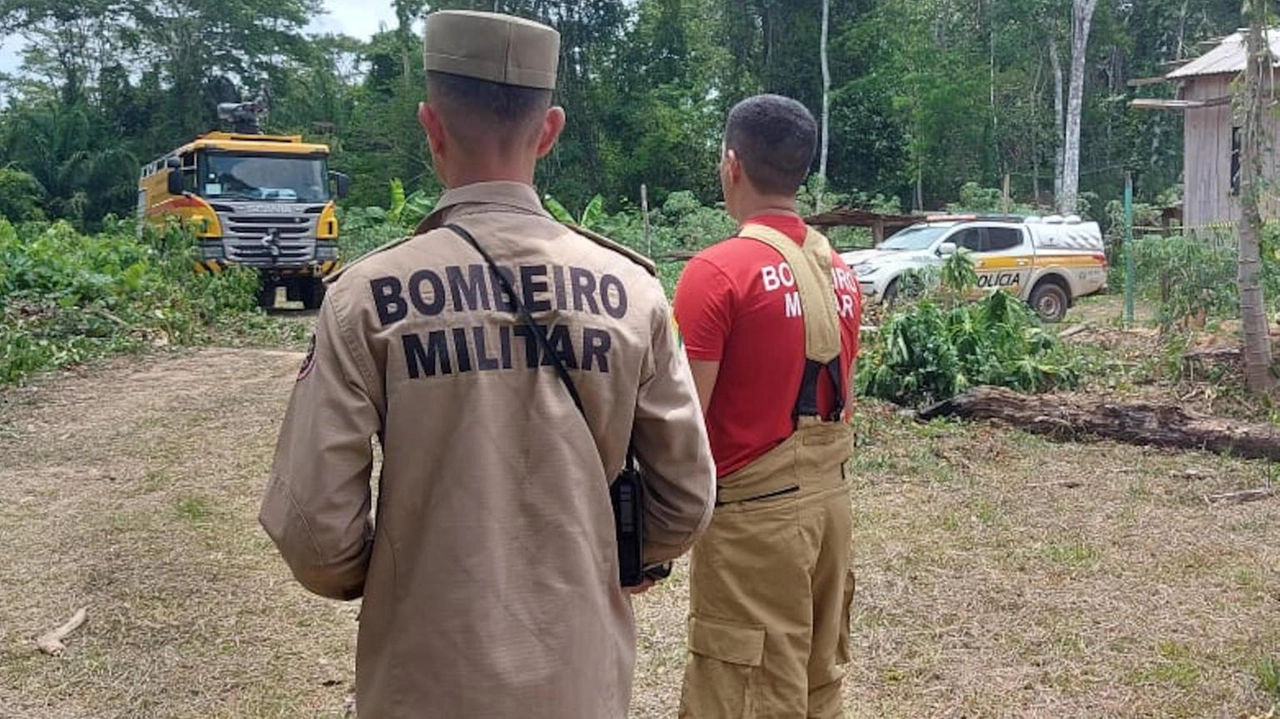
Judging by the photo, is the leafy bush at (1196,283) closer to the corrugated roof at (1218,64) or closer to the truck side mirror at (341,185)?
the corrugated roof at (1218,64)

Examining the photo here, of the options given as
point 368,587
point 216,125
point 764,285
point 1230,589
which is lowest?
point 1230,589

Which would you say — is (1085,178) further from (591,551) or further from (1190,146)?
(591,551)

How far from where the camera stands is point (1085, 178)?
34.3 m

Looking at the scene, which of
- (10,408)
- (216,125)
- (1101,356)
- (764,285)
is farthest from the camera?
(216,125)

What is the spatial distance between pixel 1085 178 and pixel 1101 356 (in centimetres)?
2542

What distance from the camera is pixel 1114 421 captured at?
26.6ft

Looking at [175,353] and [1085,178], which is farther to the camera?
[1085,178]

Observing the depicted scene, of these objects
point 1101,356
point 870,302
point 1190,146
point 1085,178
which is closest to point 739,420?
point 1101,356

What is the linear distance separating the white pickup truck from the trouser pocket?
14.0 meters

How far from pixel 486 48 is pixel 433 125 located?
158mm

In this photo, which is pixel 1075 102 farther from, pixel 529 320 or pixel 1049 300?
pixel 529 320

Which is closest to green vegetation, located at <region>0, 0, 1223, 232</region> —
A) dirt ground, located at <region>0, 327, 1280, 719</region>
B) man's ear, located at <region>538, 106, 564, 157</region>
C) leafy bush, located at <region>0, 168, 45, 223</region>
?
leafy bush, located at <region>0, 168, 45, 223</region>

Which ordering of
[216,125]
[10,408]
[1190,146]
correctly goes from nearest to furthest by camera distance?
[10,408] < [1190,146] < [216,125]

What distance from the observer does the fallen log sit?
749cm
